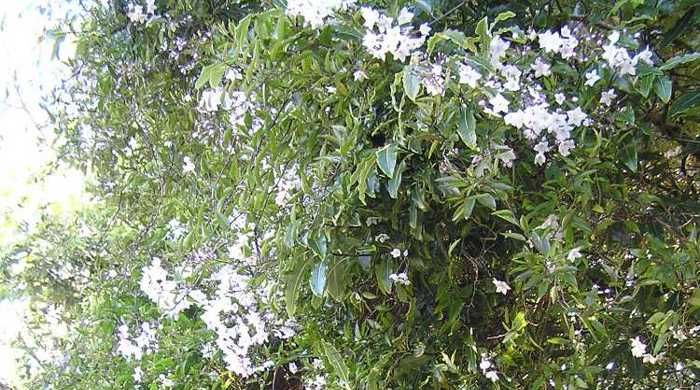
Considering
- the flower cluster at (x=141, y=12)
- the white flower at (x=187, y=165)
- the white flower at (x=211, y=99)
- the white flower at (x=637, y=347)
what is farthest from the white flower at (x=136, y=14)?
the white flower at (x=637, y=347)

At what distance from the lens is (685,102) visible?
0.65 meters

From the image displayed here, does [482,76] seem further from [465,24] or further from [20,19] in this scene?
[20,19]

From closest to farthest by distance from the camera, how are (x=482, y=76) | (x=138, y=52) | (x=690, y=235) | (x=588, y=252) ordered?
(x=482, y=76) < (x=690, y=235) < (x=588, y=252) < (x=138, y=52)

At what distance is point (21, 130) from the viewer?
5.22ft

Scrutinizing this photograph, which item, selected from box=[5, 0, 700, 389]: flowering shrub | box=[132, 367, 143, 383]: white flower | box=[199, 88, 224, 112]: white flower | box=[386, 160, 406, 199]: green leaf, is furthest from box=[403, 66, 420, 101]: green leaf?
box=[132, 367, 143, 383]: white flower

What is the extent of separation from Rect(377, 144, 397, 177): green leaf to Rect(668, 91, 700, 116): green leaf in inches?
11.0

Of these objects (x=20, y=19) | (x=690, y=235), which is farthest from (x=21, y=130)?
(x=690, y=235)

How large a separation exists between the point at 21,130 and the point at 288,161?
1.04 meters

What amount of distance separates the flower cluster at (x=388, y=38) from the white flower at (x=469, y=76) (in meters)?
0.05

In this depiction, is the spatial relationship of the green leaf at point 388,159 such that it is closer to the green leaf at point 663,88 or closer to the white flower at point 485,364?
the green leaf at point 663,88

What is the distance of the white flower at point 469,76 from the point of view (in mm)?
572

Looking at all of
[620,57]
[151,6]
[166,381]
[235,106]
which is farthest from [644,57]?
[166,381]

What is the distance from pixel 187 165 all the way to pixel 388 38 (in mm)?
684

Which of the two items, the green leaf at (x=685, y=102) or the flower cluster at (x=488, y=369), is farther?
the flower cluster at (x=488, y=369)
